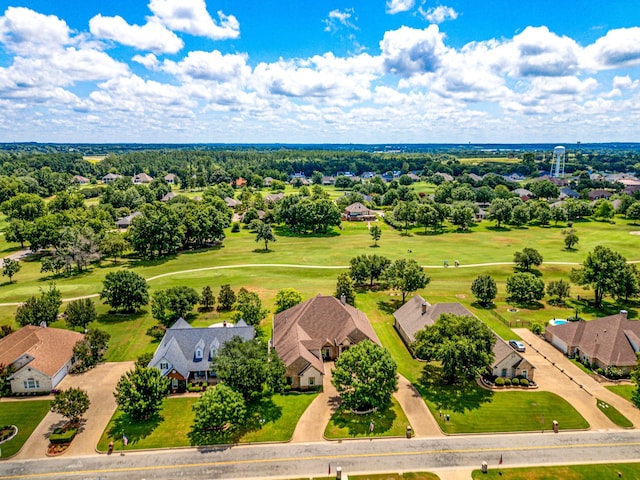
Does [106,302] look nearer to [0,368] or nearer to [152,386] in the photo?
[0,368]

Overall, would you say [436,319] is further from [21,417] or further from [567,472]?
[21,417]

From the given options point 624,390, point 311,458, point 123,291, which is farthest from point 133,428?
point 624,390

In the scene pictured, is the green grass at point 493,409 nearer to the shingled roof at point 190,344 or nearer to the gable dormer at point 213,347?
the shingled roof at point 190,344

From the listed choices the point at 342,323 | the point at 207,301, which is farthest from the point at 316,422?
the point at 207,301

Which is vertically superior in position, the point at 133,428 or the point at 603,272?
the point at 603,272

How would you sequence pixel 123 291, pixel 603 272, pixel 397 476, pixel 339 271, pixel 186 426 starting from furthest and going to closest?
pixel 339 271
pixel 603 272
pixel 123 291
pixel 186 426
pixel 397 476
